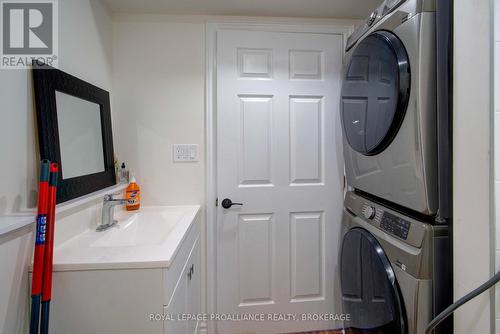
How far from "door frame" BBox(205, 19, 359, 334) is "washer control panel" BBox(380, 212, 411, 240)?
973 millimetres

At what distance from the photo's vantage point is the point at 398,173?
79 cm

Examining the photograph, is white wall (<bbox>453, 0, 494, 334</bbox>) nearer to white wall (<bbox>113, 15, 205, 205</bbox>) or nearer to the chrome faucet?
white wall (<bbox>113, 15, 205, 205</bbox>)

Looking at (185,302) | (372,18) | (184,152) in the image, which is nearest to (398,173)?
(372,18)

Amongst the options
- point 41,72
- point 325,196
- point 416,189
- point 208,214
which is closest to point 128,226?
point 208,214

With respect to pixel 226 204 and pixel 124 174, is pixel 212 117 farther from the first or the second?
pixel 124 174

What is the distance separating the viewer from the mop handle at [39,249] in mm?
642

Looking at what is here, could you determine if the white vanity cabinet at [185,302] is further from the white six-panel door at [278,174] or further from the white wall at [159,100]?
the white wall at [159,100]

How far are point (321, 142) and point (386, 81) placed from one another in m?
0.70

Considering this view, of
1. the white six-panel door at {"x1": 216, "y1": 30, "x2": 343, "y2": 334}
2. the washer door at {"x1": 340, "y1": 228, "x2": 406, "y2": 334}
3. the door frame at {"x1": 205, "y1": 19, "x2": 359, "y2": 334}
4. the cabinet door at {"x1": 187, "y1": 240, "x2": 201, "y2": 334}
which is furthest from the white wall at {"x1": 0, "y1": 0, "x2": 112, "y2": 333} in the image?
the washer door at {"x1": 340, "y1": 228, "x2": 406, "y2": 334}

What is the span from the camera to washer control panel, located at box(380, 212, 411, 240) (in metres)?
0.77

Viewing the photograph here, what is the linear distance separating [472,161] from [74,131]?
1.53 meters

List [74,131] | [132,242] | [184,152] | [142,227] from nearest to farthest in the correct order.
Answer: [74,131] → [132,242] → [142,227] → [184,152]

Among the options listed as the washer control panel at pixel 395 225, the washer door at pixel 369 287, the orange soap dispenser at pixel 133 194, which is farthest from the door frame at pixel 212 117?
the washer control panel at pixel 395 225

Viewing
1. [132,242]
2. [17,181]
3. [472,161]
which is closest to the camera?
[472,161]
